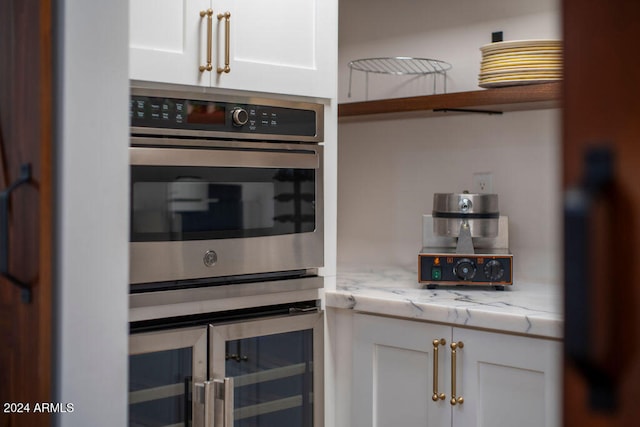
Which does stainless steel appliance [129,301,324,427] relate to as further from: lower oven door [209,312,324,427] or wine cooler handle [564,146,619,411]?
wine cooler handle [564,146,619,411]

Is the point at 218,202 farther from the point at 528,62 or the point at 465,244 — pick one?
the point at 528,62

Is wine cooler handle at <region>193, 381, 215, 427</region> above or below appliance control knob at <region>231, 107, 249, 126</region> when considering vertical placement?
below

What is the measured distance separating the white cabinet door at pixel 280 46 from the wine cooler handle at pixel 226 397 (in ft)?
2.64

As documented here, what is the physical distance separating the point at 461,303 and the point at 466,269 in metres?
0.23

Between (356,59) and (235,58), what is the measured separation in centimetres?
103

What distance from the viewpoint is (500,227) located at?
99.1 inches

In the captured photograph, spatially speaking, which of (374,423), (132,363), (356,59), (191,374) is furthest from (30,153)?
(356,59)

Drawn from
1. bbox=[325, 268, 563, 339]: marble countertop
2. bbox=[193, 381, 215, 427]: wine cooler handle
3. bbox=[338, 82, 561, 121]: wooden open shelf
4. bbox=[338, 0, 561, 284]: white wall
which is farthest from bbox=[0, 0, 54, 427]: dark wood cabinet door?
bbox=[338, 0, 561, 284]: white wall

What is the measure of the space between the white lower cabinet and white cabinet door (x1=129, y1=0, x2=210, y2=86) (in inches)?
34.8

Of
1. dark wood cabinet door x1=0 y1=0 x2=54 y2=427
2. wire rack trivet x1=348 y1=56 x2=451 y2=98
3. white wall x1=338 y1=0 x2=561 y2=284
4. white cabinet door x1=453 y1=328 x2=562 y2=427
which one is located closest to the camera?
dark wood cabinet door x1=0 y1=0 x2=54 y2=427

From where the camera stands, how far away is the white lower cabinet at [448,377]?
198 cm

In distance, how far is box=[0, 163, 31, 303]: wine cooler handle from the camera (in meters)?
1.71

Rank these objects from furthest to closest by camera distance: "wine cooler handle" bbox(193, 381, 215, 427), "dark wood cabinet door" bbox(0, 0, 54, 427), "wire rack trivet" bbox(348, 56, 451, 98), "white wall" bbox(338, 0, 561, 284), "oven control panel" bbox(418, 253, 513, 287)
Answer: "wire rack trivet" bbox(348, 56, 451, 98) < "white wall" bbox(338, 0, 561, 284) < "oven control panel" bbox(418, 253, 513, 287) < "wine cooler handle" bbox(193, 381, 215, 427) < "dark wood cabinet door" bbox(0, 0, 54, 427)

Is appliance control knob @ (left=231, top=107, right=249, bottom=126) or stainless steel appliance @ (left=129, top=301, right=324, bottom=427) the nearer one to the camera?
stainless steel appliance @ (left=129, top=301, right=324, bottom=427)
